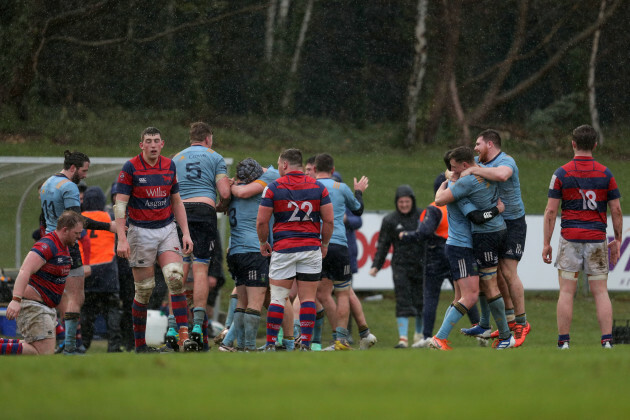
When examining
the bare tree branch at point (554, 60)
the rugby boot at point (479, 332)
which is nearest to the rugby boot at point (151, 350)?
the rugby boot at point (479, 332)

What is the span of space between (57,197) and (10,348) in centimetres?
198

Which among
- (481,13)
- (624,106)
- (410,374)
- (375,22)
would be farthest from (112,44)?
(410,374)

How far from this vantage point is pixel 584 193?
10.1 meters

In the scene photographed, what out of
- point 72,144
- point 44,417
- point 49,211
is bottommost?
point 44,417

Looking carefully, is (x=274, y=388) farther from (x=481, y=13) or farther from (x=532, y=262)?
(x=481, y=13)

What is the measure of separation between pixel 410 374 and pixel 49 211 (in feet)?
19.4

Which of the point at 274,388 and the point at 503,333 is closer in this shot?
the point at 274,388

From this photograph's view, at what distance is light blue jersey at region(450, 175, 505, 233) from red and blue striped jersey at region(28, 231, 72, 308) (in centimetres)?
396

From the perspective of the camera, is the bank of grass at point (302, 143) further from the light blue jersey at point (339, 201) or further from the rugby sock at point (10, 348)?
the rugby sock at point (10, 348)

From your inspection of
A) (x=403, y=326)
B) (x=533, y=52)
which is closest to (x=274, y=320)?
(x=403, y=326)

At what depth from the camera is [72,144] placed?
29.1 meters

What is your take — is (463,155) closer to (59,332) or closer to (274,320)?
(274,320)

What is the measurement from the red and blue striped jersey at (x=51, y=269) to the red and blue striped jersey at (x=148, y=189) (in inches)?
32.1

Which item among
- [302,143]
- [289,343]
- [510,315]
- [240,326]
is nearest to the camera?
[289,343]
